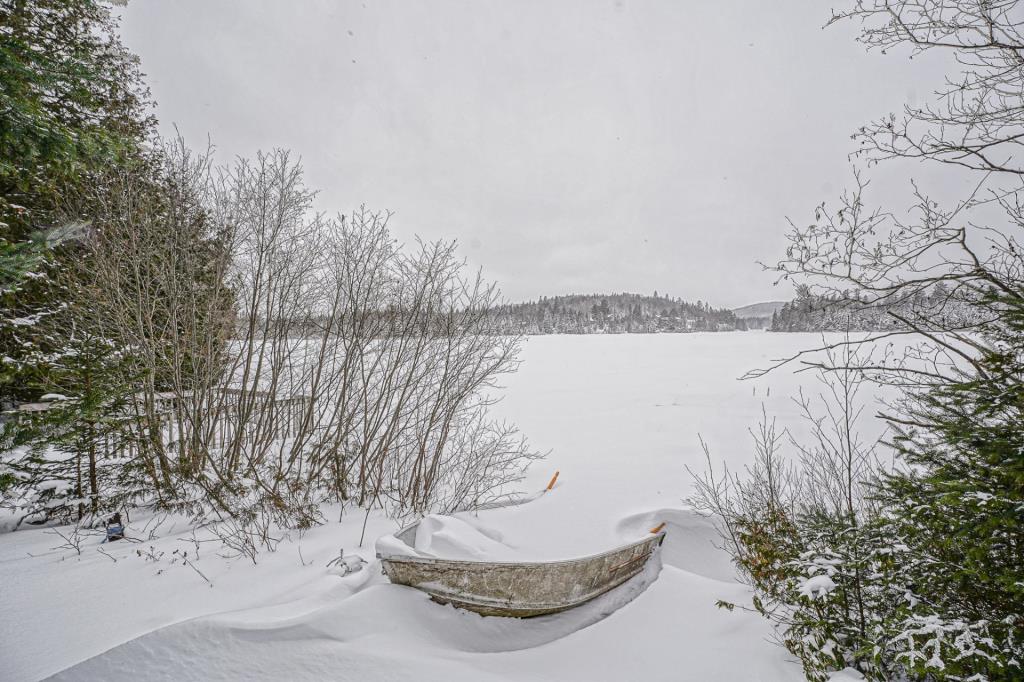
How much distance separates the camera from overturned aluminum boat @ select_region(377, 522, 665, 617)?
3.28 m

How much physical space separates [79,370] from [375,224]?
13.6ft

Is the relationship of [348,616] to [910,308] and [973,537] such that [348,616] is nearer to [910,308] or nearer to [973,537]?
[973,537]

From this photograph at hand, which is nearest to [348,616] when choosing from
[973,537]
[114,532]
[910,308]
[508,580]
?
[508,580]

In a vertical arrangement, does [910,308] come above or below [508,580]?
above

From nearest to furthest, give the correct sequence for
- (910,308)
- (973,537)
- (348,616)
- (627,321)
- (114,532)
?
(973,537) < (348,616) < (910,308) < (114,532) < (627,321)

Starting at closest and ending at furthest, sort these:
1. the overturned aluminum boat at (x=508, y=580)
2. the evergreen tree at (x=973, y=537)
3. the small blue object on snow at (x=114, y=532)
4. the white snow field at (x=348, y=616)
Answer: the evergreen tree at (x=973, y=537), the white snow field at (x=348, y=616), the overturned aluminum boat at (x=508, y=580), the small blue object on snow at (x=114, y=532)

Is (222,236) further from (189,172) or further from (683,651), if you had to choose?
(683,651)

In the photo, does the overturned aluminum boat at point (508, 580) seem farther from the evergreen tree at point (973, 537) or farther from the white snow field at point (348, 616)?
the evergreen tree at point (973, 537)

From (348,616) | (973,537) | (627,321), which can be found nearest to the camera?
(973,537)

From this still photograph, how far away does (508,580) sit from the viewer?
358 centimetres

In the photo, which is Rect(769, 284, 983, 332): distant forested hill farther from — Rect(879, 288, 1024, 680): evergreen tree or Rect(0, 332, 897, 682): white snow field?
Rect(0, 332, 897, 682): white snow field

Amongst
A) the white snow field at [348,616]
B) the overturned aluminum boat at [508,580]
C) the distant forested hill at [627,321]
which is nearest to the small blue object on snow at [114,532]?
the white snow field at [348,616]

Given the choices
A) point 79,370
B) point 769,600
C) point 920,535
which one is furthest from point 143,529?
point 920,535

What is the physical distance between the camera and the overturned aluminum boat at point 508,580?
3.28 meters
